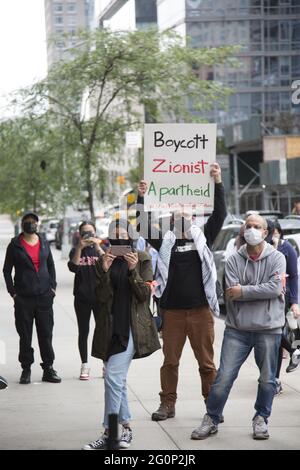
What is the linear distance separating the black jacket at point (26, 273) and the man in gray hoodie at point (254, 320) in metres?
3.56

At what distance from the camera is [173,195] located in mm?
9336

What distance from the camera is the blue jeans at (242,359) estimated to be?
807 centimetres

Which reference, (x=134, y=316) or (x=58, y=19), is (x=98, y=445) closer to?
(x=134, y=316)

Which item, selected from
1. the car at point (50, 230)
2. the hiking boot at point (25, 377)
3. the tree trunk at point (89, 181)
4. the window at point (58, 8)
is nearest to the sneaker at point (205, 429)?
the hiking boot at point (25, 377)

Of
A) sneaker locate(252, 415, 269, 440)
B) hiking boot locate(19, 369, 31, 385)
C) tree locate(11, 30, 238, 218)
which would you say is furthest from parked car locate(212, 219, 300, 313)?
sneaker locate(252, 415, 269, 440)

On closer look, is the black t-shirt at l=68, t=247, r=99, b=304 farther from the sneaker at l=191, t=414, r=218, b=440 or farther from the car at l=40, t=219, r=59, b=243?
the car at l=40, t=219, r=59, b=243

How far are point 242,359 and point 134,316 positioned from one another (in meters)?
0.97

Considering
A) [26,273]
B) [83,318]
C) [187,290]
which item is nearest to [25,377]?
[83,318]

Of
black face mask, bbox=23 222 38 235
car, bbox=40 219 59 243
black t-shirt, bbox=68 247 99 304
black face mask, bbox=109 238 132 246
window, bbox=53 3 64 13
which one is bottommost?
car, bbox=40 219 59 243

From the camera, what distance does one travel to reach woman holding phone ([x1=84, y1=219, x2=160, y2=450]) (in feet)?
25.4

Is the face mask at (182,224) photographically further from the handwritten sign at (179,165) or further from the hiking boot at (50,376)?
the hiking boot at (50,376)

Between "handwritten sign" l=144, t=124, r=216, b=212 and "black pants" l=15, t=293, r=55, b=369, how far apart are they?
249 cm

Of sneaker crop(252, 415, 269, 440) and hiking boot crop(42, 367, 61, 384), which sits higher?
sneaker crop(252, 415, 269, 440)

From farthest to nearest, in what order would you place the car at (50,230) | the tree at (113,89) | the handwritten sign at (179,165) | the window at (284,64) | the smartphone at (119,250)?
the window at (284,64)
the car at (50,230)
the tree at (113,89)
the handwritten sign at (179,165)
the smartphone at (119,250)
